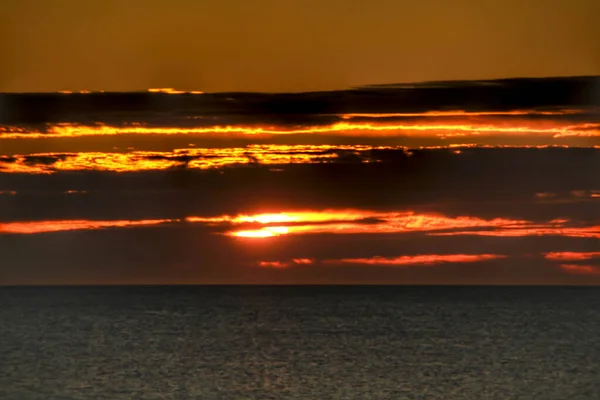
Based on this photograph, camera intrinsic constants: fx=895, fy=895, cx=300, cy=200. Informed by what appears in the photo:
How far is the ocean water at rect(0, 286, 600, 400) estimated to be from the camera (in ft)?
8.73

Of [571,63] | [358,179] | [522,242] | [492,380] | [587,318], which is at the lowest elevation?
[492,380]

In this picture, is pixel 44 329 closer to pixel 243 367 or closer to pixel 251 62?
pixel 243 367

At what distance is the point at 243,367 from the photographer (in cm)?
272

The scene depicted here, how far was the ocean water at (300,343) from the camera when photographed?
2660mm

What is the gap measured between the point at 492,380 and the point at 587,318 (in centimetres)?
40

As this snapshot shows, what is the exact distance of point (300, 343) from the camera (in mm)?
2781

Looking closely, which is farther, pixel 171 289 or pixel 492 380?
pixel 171 289

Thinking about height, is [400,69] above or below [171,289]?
above

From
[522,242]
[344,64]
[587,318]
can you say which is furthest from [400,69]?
[587,318]

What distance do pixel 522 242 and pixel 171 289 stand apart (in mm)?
1114

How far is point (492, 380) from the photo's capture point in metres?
2.65

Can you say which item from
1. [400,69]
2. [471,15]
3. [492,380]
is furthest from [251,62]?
[492,380]

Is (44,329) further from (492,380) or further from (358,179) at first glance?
(492,380)

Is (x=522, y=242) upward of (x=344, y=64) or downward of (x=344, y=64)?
downward
